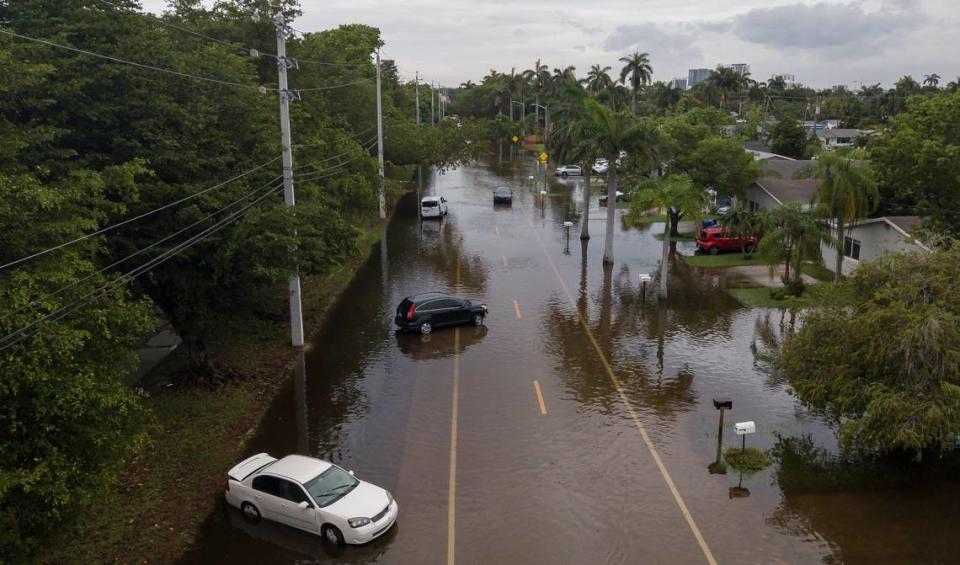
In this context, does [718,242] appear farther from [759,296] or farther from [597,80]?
[597,80]

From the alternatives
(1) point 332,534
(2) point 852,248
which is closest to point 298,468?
(1) point 332,534

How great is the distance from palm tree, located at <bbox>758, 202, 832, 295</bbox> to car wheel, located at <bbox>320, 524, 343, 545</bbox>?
72.3ft

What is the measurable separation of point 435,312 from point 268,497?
1243cm

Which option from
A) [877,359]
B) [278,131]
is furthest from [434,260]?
[877,359]

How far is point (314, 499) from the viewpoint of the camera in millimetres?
13539

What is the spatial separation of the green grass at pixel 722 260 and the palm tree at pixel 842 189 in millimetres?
7339

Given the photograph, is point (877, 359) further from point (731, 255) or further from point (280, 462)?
point (731, 255)

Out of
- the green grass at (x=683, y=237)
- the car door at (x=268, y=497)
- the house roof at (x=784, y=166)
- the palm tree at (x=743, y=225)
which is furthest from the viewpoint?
the house roof at (x=784, y=166)

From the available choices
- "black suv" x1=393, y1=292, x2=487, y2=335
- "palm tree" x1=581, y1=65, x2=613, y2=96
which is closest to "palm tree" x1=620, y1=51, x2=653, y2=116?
"palm tree" x1=581, y1=65, x2=613, y2=96

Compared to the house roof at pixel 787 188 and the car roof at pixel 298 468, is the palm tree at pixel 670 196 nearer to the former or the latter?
the house roof at pixel 787 188

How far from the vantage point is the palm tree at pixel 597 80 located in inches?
3383

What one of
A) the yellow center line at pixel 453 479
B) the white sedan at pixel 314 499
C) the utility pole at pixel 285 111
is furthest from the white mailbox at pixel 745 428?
the utility pole at pixel 285 111

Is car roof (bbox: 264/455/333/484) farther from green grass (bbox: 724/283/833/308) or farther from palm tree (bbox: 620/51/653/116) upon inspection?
palm tree (bbox: 620/51/653/116)

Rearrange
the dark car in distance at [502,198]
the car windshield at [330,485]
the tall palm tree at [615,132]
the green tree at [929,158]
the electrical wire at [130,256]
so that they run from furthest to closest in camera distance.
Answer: the dark car in distance at [502,198] → the tall palm tree at [615,132] → the green tree at [929,158] → the car windshield at [330,485] → the electrical wire at [130,256]
